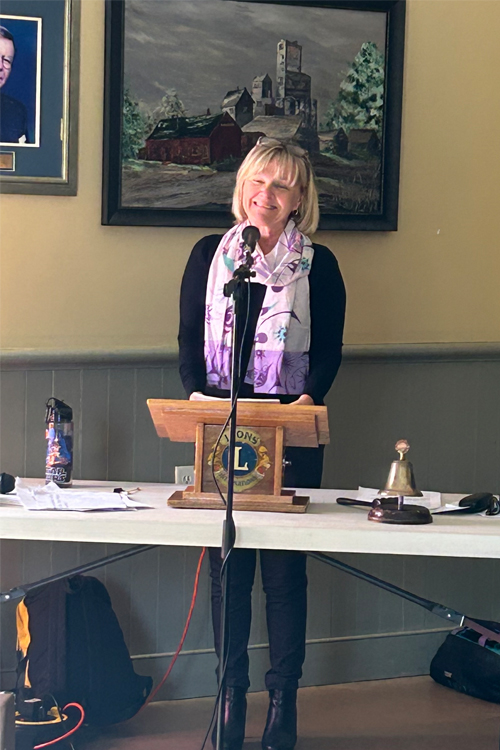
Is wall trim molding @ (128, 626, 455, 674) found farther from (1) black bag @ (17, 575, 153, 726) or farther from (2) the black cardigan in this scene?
(2) the black cardigan

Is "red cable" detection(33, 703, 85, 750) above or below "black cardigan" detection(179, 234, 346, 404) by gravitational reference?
below

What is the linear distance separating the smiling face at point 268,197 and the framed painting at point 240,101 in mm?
481

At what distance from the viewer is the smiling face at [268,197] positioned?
2.31m

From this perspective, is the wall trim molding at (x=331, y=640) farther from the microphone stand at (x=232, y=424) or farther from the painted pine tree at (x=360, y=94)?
the painted pine tree at (x=360, y=94)

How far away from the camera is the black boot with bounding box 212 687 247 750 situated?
2.30 metres

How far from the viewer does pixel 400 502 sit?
75.1 inches

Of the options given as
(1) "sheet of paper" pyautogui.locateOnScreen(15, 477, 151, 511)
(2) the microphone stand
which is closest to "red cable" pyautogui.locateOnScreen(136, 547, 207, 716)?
(1) "sheet of paper" pyautogui.locateOnScreen(15, 477, 151, 511)

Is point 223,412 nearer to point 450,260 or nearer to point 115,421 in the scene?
point 115,421

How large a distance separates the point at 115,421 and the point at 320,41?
4.33 ft

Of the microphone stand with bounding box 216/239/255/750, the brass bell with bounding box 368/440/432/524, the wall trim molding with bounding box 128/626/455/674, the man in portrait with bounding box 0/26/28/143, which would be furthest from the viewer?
the wall trim molding with bounding box 128/626/455/674

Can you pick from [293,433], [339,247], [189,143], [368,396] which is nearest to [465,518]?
[293,433]

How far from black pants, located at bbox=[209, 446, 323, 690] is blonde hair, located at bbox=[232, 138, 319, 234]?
0.64 m

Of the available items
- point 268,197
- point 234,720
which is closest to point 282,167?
point 268,197

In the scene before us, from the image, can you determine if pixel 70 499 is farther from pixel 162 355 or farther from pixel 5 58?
pixel 5 58
